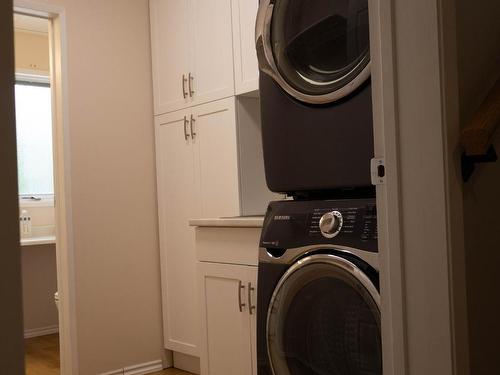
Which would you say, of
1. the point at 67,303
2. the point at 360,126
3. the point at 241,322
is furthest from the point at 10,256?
the point at 67,303

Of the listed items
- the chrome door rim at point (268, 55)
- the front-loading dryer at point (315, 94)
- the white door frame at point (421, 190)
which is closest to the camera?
the white door frame at point (421, 190)

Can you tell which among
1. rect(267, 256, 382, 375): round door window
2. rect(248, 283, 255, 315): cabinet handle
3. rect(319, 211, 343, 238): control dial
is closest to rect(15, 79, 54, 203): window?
rect(248, 283, 255, 315): cabinet handle

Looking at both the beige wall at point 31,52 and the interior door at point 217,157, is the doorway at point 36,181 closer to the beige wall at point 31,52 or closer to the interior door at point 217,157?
the beige wall at point 31,52

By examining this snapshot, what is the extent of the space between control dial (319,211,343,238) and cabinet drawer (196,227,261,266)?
58cm

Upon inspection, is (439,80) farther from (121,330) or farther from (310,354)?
(121,330)

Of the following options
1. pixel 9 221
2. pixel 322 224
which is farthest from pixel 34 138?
pixel 9 221

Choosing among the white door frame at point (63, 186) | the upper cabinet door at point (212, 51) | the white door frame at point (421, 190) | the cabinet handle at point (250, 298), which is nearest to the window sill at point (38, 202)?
the white door frame at point (63, 186)

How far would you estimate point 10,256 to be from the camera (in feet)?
2.05

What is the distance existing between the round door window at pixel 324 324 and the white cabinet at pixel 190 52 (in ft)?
4.75

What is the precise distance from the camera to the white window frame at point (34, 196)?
460 cm

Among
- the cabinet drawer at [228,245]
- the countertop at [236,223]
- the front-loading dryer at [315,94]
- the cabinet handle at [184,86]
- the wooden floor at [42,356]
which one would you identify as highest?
the cabinet handle at [184,86]

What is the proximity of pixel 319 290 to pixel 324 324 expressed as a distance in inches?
4.2

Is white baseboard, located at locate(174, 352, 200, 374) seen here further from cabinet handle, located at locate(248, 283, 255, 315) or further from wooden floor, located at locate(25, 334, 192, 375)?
cabinet handle, located at locate(248, 283, 255, 315)

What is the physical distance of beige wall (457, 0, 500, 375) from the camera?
1.16m
